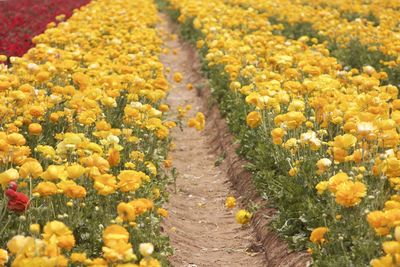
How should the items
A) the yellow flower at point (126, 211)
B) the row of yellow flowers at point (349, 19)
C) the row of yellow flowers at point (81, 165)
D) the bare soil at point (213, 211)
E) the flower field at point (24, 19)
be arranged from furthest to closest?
the row of yellow flowers at point (349, 19), the flower field at point (24, 19), the bare soil at point (213, 211), the yellow flower at point (126, 211), the row of yellow flowers at point (81, 165)

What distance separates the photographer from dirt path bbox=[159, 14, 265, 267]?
20.6 feet

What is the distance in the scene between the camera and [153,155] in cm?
693

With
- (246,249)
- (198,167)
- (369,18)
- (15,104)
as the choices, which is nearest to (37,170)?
(15,104)

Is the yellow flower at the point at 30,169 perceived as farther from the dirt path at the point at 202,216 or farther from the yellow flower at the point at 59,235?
the dirt path at the point at 202,216

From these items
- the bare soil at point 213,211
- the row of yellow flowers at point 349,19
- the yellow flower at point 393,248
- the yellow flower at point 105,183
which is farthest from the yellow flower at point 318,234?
the row of yellow flowers at point 349,19

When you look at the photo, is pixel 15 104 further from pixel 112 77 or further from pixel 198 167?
pixel 198 167

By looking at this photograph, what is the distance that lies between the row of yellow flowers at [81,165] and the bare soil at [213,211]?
0.51 meters

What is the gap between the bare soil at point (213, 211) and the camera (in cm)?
619

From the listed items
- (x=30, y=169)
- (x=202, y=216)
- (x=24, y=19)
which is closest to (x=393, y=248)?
(x=30, y=169)

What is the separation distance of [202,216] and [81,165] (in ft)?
9.31

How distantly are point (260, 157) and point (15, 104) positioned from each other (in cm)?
226

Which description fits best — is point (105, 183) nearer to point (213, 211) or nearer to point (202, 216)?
point (202, 216)

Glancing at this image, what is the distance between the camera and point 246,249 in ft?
21.2

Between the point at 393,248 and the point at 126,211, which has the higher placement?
the point at 393,248
